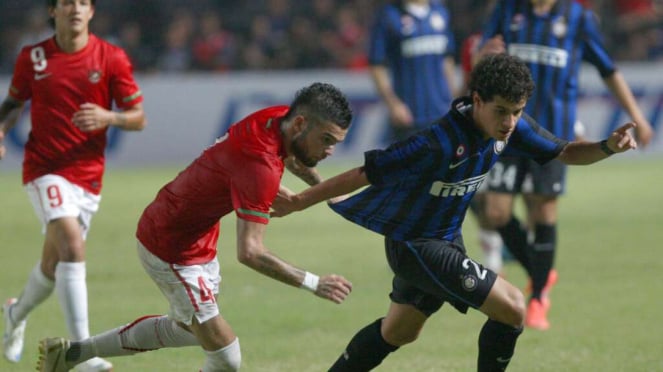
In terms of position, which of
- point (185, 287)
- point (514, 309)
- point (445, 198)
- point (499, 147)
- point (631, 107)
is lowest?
point (514, 309)

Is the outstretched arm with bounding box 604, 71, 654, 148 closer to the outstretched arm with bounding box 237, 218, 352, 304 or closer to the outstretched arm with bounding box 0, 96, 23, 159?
the outstretched arm with bounding box 237, 218, 352, 304

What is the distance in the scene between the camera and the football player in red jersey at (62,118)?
7512mm

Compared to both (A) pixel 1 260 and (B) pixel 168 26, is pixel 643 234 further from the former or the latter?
(B) pixel 168 26

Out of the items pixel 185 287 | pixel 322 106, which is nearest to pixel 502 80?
pixel 322 106

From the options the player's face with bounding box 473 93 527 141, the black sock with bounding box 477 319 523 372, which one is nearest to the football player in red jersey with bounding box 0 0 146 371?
the player's face with bounding box 473 93 527 141

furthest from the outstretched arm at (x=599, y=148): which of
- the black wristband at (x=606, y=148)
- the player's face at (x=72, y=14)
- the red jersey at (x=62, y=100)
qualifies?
the player's face at (x=72, y=14)

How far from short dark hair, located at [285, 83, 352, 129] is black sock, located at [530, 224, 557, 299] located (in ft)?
11.3

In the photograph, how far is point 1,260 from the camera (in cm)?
1189

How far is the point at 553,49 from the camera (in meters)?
8.97

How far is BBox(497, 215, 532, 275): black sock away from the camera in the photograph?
9219 millimetres

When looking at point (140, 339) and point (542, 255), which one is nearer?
point (140, 339)

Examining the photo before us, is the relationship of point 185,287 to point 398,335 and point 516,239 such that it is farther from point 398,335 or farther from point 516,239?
point 516,239

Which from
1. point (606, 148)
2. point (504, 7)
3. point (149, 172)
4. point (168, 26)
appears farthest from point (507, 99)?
point (168, 26)

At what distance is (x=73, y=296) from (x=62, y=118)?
3.74 feet
